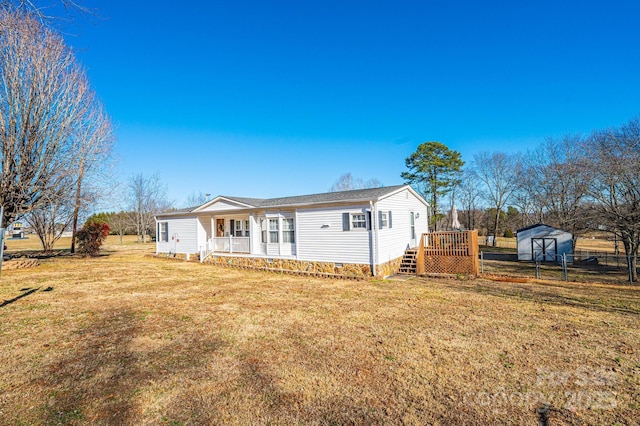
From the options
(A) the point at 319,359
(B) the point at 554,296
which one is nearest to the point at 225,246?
(A) the point at 319,359

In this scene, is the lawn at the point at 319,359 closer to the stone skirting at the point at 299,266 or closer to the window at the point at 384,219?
the stone skirting at the point at 299,266

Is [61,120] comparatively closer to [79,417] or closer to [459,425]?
[79,417]

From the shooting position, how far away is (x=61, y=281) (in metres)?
11.1

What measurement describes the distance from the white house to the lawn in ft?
12.9

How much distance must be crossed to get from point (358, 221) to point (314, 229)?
2.17 m

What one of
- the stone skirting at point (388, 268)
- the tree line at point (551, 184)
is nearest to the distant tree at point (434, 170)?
the tree line at point (551, 184)

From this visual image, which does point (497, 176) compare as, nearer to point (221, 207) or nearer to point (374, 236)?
point (374, 236)

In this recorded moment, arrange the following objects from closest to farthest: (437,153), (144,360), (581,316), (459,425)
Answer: (459,425) → (144,360) → (581,316) → (437,153)

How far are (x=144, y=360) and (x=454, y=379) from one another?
4.59 meters

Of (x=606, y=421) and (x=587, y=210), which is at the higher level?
(x=587, y=210)

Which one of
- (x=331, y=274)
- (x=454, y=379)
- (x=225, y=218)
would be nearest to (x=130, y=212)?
(x=225, y=218)

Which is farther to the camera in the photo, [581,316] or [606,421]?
[581,316]

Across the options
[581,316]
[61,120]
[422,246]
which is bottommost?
[581,316]

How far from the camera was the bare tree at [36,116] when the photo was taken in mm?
12500
